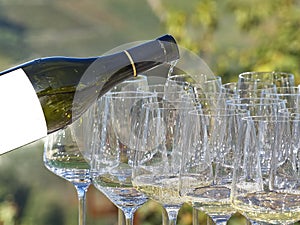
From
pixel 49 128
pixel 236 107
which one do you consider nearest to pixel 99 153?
pixel 49 128

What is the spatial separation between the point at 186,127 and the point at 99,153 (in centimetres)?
15

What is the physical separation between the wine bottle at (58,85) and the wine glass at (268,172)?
0.69ft

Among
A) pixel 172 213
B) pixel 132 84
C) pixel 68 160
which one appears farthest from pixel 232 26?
pixel 172 213

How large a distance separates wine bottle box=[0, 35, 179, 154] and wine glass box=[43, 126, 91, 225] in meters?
0.03

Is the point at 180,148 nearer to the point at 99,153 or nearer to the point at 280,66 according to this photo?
the point at 99,153

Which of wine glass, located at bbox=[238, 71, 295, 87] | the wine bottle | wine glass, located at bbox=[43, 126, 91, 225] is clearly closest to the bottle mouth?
the wine bottle

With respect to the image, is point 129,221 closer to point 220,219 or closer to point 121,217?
point 121,217

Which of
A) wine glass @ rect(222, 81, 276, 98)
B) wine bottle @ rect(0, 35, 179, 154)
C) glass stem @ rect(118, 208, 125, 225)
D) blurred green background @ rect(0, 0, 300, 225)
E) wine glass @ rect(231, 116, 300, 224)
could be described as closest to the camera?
wine glass @ rect(231, 116, 300, 224)

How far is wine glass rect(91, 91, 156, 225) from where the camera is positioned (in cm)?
105

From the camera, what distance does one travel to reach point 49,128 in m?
1.12

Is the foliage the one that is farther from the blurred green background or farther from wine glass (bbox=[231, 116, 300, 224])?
wine glass (bbox=[231, 116, 300, 224])

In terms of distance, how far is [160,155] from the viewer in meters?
1.01

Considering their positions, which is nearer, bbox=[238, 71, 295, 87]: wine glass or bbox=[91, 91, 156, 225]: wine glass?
bbox=[91, 91, 156, 225]: wine glass

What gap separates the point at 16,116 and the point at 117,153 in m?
0.15
